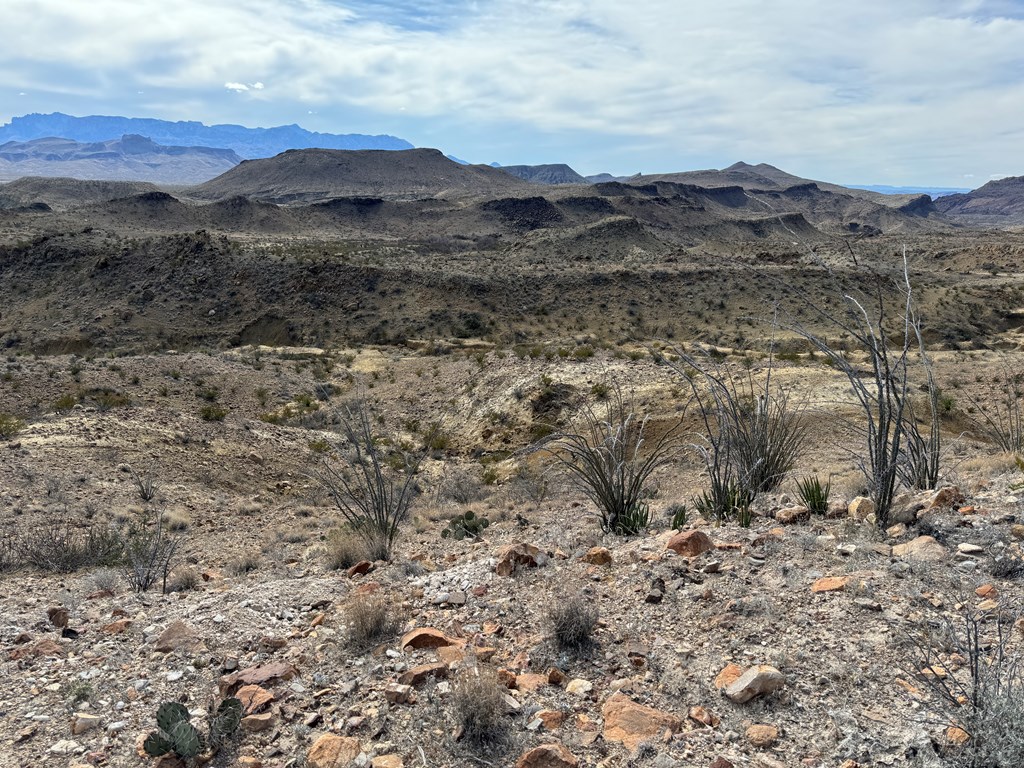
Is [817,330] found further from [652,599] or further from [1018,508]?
[652,599]

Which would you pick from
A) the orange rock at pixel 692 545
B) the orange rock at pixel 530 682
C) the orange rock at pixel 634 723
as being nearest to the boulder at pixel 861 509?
the orange rock at pixel 692 545

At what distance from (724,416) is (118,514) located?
964 cm

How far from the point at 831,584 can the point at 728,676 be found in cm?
121

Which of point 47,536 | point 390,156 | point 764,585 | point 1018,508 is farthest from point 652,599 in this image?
point 390,156

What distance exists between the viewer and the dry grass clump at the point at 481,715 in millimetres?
3312

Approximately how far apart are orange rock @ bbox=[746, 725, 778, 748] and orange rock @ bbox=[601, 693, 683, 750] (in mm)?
341

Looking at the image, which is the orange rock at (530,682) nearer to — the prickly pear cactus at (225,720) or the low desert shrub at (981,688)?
the prickly pear cactus at (225,720)

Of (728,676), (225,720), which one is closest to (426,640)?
(225,720)

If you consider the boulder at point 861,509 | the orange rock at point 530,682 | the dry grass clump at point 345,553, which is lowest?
the dry grass clump at point 345,553

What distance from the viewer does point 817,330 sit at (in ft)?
104

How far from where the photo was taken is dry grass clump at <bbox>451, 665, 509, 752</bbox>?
331 centimetres

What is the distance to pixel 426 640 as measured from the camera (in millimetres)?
4285

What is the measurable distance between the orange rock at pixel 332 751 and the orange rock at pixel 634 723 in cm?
128

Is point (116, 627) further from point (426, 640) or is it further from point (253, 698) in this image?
point (426, 640)
